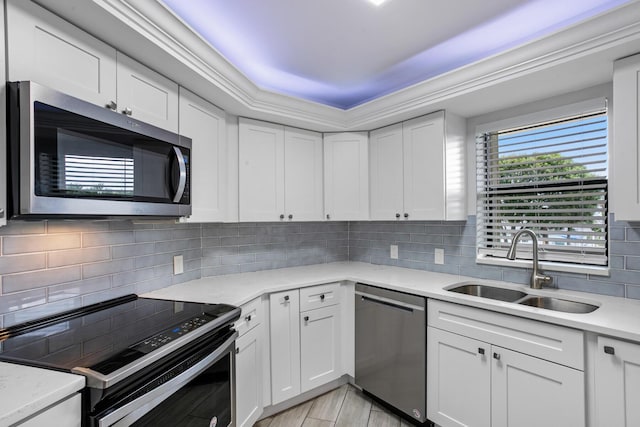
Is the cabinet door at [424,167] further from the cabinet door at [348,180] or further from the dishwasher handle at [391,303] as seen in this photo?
the dishwasher handle at [391,303]

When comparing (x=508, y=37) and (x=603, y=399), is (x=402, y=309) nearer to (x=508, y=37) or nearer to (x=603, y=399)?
(x=603, y=399)

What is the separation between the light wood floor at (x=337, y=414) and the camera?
218 centimetres

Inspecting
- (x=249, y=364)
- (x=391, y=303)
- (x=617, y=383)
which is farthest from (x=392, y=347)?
(x=617, y=383)

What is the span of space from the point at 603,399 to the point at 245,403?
1797mm

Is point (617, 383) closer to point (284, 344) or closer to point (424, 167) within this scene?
point (424, 167)

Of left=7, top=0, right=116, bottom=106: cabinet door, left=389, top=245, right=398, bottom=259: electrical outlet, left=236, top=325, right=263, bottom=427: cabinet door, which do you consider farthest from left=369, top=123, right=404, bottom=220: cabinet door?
left=7, top=0, right=116, bottom=106: cabinet door

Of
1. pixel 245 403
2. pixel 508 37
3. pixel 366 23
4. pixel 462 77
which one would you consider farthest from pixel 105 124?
pixel 508 37

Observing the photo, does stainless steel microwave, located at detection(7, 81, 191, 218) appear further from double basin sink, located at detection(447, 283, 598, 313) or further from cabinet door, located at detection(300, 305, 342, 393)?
double basin sink, located at detection(447, 283, 598, 313)

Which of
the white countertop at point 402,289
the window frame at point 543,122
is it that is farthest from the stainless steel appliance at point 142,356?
the window frame at point 543,122

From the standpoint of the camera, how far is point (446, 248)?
263 centimetres

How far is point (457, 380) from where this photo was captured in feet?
6.30

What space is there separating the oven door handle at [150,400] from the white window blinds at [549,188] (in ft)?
6.83

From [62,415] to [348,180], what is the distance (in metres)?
2.38

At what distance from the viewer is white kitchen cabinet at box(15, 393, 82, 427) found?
0.86m
